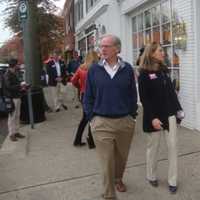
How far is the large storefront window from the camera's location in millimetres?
9133

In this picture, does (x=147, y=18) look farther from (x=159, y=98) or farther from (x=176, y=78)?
(x=159, y=98)

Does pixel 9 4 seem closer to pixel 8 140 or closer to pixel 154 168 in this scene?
A: pixel 8 140

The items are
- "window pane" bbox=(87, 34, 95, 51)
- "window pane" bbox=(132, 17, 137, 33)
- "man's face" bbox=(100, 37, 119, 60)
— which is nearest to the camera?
"man's face" bbox=(100, 37, 119, 60)

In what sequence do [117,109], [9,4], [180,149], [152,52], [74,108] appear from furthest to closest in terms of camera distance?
[9,4], [74,108], [180,149], [152,52], [117,109]

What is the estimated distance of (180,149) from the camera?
6941 mm

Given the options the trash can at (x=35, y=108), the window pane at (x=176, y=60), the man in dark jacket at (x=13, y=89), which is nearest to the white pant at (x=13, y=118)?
the man in dark jacket at (x=13, y=89)

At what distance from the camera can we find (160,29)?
33.0 feet

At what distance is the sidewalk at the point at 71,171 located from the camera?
5191 millimetres

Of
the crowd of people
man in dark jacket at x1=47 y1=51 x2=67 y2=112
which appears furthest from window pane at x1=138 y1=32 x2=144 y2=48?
the crowd of people

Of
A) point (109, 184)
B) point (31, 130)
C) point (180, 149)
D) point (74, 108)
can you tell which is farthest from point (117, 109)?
point (74, 108)

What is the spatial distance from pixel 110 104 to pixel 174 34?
4691 millimetres

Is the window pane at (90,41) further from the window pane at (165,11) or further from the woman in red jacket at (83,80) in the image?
the woman in red jacket at (83,80)

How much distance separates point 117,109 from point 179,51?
4409mm

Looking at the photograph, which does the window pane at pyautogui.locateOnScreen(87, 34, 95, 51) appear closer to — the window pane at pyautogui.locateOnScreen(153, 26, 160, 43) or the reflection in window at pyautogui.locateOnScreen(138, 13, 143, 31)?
the reflection in window at pyautogui.locateOnScreen(138, 13, 143, 31)
